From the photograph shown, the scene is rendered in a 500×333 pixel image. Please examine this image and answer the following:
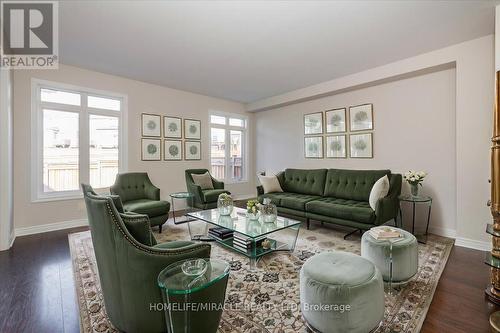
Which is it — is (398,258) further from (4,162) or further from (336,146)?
(4,162)

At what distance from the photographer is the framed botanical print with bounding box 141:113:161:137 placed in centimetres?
484

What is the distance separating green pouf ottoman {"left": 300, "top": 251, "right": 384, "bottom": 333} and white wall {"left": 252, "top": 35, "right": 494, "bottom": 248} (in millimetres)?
2524

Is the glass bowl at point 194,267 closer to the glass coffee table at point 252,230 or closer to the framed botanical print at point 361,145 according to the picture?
the glass coffee table at point 252,230

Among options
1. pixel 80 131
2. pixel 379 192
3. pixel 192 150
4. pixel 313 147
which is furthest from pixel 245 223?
pixel 80 131

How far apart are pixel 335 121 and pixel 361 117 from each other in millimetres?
518

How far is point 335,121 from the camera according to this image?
4.77m

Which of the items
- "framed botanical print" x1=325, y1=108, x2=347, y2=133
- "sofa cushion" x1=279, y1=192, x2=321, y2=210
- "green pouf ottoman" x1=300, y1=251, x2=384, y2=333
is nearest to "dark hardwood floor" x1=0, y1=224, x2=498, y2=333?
"green pouf ottoman" x1=300, y1=251, x2=384, y2=333

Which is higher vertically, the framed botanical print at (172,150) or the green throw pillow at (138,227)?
the framed botanical print at (172,150)

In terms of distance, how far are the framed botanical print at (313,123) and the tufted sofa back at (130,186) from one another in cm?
351

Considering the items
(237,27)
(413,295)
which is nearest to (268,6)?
(237,27)

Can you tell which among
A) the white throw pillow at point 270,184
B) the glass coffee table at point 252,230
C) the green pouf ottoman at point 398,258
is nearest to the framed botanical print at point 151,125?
the white throw pillow at point 270,184

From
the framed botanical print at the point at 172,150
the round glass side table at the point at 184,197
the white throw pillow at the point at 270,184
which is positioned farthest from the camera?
the framed botanical print at the point at 172,150

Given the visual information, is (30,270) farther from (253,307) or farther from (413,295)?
(413,295)

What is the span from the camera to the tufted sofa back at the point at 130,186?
3984 mm
